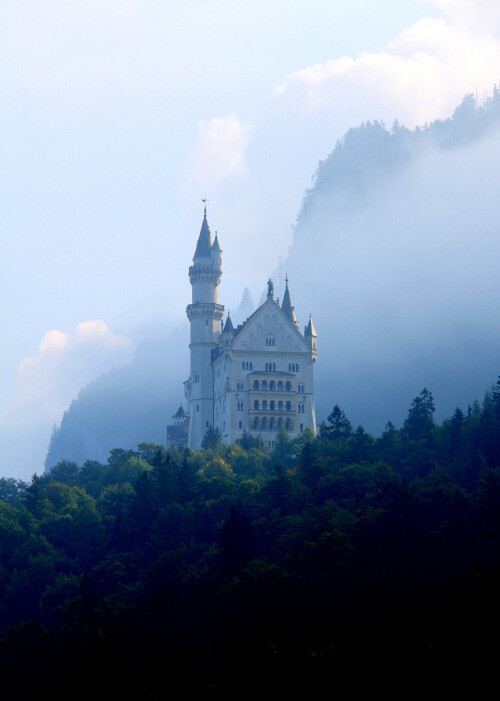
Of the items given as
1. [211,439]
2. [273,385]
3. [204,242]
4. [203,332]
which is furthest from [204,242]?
[211,439]

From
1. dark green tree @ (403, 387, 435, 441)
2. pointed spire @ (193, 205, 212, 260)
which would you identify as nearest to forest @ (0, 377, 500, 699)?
dark green tree @ (403, 387, 435, 441)

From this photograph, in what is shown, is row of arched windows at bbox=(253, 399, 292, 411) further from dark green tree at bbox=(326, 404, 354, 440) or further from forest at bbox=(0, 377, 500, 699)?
dark green tree at bbox=(326, 404, 354, 440)

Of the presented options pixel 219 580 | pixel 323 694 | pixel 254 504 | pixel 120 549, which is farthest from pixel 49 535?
pixel 323 694

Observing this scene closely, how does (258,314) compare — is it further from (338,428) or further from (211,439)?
(338,428)

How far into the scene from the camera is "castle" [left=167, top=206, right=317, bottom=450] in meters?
154

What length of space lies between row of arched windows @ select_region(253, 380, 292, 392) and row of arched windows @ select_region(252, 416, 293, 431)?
9.49ft

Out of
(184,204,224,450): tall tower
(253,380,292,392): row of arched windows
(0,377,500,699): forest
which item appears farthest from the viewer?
(184,204,224,450): tall tower

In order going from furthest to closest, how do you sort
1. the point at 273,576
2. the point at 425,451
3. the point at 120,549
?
the point at 425,451
the point at 120,549
the point at 273,576

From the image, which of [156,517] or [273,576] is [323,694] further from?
[156,517]

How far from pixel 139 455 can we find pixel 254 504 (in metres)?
38.3

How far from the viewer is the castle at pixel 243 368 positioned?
15438cm

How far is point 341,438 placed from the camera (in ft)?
440

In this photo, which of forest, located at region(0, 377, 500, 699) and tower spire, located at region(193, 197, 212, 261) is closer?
forest, located at region(0, 377, 500, 699)

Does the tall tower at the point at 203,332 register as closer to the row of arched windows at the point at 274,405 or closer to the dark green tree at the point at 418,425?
the row of arched windows at the point at 274,405
